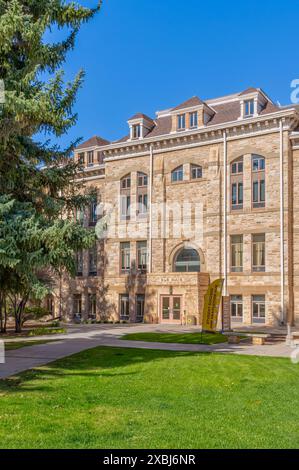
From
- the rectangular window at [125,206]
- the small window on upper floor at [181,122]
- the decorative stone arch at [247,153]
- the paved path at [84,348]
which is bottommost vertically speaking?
the paved path at [84,348]

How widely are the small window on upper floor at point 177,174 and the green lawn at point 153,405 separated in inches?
949

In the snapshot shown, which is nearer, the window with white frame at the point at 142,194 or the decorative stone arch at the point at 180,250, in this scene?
the decorative stone arch at the point at 180,250

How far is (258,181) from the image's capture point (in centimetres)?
3572

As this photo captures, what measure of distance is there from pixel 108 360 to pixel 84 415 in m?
8.05

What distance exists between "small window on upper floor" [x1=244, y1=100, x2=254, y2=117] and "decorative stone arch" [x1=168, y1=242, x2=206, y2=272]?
10.7m

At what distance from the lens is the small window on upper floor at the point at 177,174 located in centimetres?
3947

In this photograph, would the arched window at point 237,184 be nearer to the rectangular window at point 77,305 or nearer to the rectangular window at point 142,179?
the rectangular window at point 142,179

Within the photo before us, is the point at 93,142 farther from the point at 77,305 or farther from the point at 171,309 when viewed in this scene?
the point at 171,309

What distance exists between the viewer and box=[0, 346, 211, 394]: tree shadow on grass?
12945 millimetres

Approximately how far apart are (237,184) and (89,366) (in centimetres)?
2364

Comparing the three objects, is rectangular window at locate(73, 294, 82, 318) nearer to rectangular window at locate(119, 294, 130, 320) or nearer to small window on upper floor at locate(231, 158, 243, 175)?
rectangular window at locate(119, 294, 130, 320)

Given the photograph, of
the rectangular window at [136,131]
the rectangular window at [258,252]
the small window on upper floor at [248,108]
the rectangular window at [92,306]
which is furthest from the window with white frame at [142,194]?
the rectangular window at [258,252]

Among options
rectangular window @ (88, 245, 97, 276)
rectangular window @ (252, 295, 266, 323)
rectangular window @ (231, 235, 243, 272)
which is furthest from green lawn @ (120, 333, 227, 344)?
rectangular window @ (88, 245, 97, 276)

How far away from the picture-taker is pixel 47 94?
13227mm
